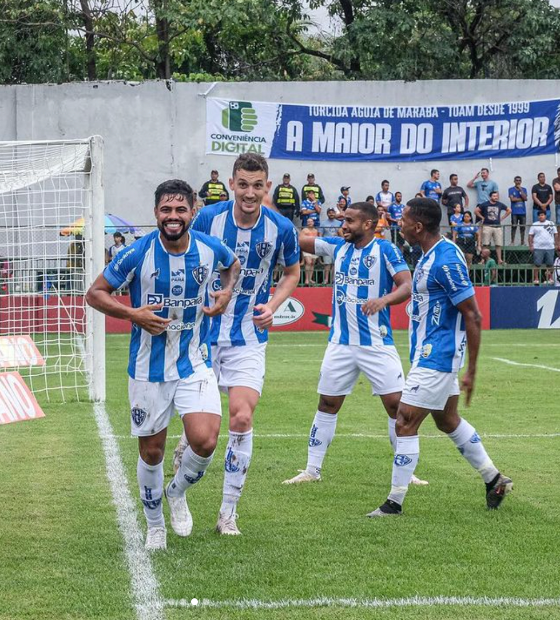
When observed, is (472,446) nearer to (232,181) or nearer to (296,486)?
(296,486)

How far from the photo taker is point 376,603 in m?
5.11

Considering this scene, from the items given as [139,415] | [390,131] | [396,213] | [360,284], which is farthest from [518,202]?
[139,415]

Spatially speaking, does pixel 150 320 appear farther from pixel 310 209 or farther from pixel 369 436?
pixel 310 209

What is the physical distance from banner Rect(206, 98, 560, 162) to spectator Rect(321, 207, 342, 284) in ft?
10.4

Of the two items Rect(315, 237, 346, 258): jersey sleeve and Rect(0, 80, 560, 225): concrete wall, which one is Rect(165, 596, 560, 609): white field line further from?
Rect(0, 80, 560, 225): concrete wall

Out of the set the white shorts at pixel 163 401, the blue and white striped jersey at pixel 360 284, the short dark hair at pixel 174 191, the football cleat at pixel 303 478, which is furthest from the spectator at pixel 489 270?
the short dark hair at pixel 174 191

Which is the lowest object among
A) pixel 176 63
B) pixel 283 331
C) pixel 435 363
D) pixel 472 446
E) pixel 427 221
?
pixel 283 331

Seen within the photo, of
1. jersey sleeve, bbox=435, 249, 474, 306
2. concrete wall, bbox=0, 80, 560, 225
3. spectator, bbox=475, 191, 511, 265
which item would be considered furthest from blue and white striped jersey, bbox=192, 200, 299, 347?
concrete wall, bbox=0, 80, 560, 225

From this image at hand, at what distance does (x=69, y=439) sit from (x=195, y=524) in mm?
3770

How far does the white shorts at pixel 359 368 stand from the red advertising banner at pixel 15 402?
4555 mm

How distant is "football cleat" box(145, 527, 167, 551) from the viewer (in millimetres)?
6141

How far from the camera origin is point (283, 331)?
25266mm

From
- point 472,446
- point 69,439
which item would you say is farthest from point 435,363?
point 69,439

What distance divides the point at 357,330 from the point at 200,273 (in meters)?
2.58
